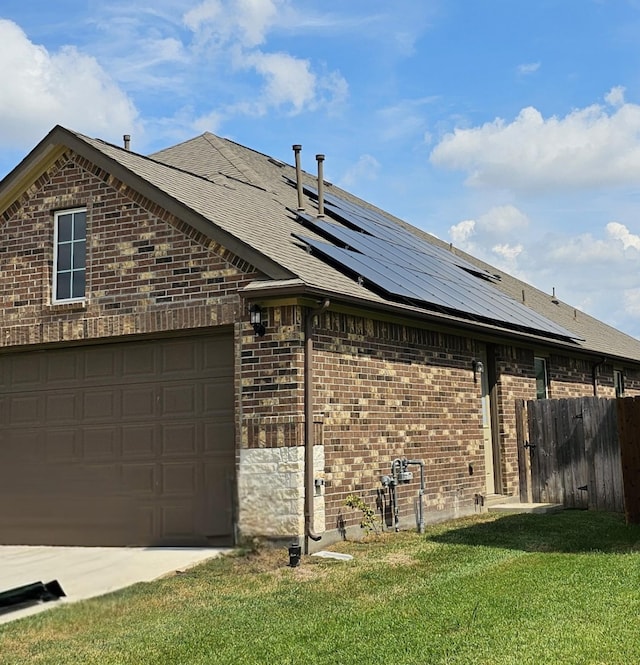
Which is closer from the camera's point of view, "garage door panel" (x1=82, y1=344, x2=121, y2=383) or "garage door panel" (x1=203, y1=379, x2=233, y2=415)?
"garage door panel" (x1=203, y1=379, x2=233, y2=415)

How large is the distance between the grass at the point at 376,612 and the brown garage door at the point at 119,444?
5.17 ft

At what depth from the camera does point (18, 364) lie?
42.3ft

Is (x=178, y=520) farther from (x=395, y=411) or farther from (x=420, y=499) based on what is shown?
(x=395, y=411)

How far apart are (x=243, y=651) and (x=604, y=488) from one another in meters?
9.91

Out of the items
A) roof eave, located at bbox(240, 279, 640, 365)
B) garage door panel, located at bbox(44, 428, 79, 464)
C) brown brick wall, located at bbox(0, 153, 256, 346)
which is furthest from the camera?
garage door panel, located at bbox(44, 428, 79, 464)

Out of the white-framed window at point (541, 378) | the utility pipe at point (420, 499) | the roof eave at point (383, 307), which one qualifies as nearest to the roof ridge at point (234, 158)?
the roof eave at point (383, 307)

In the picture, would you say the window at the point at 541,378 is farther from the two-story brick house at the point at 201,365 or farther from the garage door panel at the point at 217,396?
the garage door panel at the point at 217,396

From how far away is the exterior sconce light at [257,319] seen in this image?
10.6m

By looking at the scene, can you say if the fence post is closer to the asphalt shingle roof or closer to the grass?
the asphalt shingle roof

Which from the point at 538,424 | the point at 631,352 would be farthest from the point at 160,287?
the point at 631,352

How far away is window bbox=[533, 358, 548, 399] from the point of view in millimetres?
17156

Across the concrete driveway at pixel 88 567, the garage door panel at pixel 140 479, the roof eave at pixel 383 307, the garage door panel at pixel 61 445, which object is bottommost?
the concrete driveway at pixel 88 567

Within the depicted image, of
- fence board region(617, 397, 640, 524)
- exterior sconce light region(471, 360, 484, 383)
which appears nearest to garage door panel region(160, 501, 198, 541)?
exterior sconce light region(471, 360, 484, 383)

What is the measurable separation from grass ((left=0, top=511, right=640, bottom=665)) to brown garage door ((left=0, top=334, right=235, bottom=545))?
5.17 feet
